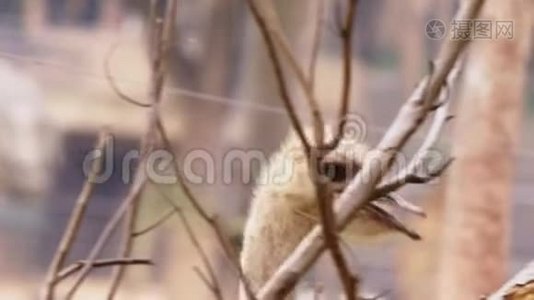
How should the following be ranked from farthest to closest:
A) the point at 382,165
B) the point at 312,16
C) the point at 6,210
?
1. the point at 6,210
2. the point at 312,16
3. the point at 382,165

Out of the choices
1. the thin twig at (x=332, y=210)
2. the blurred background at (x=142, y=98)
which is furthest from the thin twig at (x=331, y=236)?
the blurred background at (x=142, y=98)

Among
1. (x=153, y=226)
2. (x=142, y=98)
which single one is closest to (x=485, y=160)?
(x=142, y=98)

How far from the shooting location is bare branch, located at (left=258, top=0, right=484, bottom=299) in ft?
1.54

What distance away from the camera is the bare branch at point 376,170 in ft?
1.54

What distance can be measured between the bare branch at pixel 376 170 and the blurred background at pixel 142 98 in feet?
1.93

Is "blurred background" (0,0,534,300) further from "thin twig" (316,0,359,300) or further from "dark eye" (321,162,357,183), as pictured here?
"thin twig" (316,0,359,300)

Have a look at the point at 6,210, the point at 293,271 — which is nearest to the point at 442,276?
the point at 6,210

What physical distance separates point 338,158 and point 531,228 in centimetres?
77

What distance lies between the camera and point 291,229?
0.74 metres

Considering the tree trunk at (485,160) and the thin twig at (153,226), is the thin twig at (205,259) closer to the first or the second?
the thin twig at (153,226)

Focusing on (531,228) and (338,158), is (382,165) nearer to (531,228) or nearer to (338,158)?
(338,158)

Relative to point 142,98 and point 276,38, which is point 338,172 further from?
point 142,98

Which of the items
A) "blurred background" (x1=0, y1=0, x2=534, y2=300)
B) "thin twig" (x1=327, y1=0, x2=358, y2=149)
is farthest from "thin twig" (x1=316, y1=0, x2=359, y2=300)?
"blurred background" (x1=0, y1=0, x2=534, y2=300)

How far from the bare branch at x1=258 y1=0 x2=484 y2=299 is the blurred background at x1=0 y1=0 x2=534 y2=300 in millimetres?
588
